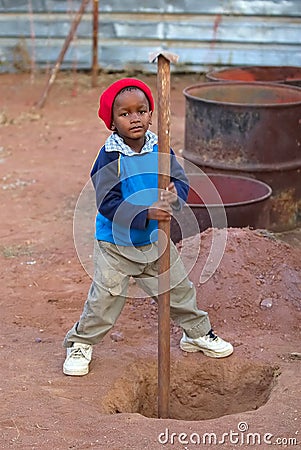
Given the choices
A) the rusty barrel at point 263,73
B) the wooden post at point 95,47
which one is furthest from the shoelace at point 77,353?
the wooden post at point 95,47

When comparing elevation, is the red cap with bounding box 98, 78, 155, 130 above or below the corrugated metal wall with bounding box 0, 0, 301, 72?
above

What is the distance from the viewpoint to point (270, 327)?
169 inches

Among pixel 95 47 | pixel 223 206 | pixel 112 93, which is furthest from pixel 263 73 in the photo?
pixel 112 93

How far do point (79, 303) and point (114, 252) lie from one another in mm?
1091

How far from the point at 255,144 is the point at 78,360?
2.80 metres

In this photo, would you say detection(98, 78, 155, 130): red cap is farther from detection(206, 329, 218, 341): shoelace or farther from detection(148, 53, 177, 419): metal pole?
detection(206, 329, 218, 341): shoelace

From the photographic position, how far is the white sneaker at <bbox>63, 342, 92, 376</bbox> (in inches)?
146

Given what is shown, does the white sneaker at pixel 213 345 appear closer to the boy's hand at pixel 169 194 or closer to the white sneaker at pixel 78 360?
the white sneaker at pixel 78 360

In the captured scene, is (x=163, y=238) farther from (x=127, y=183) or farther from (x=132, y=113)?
(x=132, y=113)

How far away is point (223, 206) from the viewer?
17.0 feet

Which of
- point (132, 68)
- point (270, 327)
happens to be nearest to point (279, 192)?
point (270, 327)

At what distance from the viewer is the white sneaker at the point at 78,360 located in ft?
12.2

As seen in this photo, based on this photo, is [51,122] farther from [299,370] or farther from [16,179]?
[299,370]

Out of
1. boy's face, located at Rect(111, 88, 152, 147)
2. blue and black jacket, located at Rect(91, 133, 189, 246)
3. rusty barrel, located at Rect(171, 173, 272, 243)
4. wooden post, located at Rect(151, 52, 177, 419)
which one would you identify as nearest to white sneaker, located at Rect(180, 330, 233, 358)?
wooden post, located at Rect(151, 52, 177, 419)
